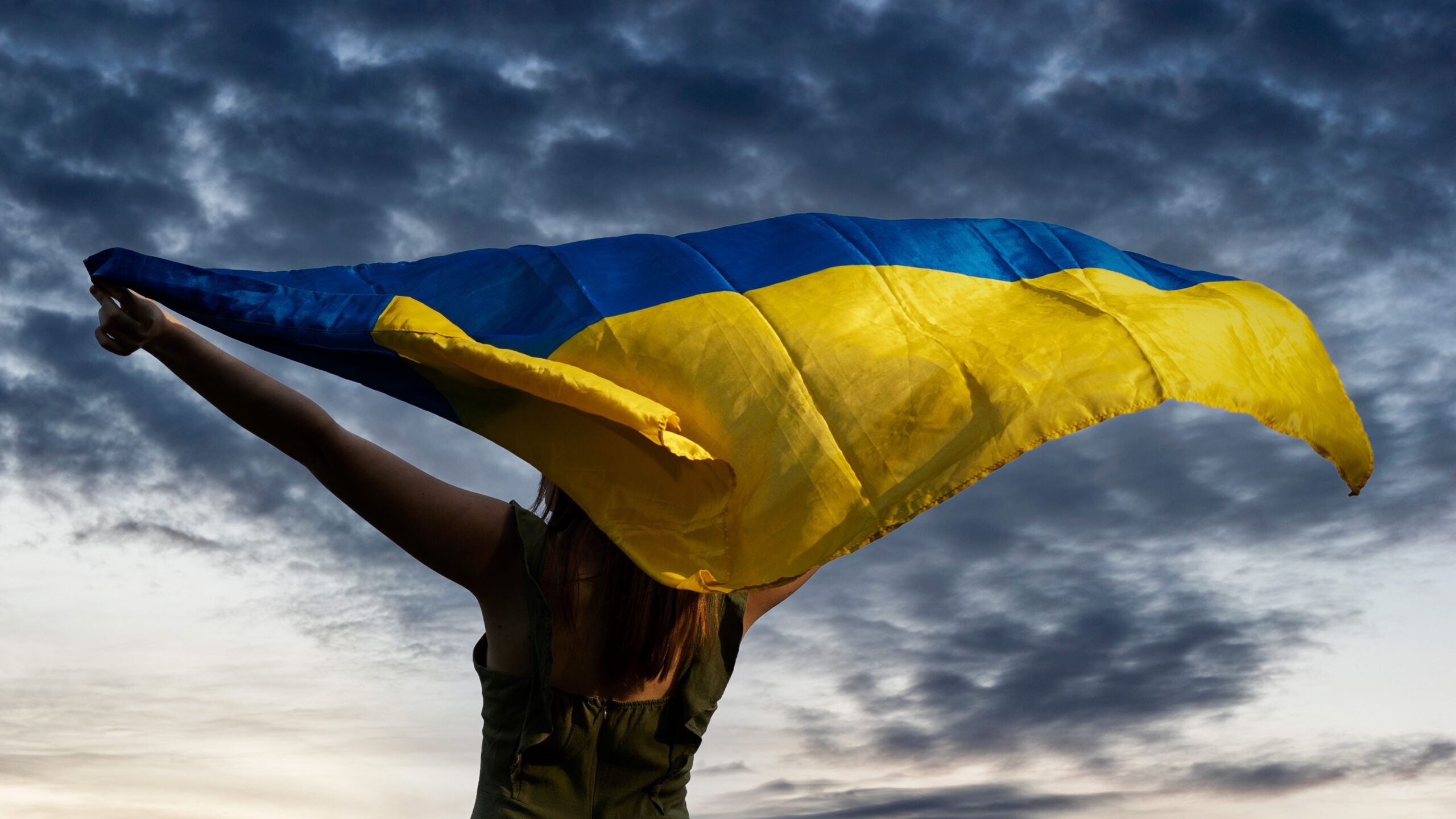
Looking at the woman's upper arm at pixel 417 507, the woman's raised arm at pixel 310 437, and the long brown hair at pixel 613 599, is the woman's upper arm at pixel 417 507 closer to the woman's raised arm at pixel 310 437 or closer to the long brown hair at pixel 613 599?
the woman's raised arm at pixel 310 437

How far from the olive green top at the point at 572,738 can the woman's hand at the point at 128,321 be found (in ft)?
3.67

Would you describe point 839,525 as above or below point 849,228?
below

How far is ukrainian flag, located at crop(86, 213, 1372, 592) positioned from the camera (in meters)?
3.32

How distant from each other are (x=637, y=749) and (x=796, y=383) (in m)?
1.32

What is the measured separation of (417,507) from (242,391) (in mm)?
571

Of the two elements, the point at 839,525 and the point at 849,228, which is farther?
the point at 849,228

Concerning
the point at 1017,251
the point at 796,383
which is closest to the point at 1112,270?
the point at 1017,251

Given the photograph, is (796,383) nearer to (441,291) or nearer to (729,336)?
(729,336)

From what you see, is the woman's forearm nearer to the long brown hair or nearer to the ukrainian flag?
the ukrainian flag

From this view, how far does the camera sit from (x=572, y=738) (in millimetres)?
3695

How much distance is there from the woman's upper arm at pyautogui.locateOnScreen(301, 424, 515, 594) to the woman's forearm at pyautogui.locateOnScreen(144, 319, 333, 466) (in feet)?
0.17

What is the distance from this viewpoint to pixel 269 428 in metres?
3.22

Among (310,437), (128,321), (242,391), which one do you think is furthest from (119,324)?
(310,437)

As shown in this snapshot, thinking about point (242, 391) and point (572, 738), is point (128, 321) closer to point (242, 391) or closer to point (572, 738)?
point (242, 391)
